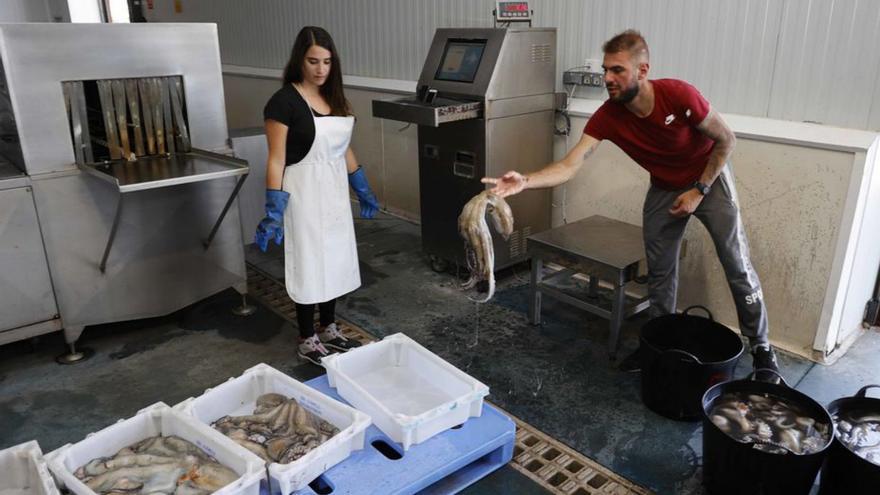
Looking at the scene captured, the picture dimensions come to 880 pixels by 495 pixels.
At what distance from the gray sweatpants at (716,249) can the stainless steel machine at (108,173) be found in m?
1.81

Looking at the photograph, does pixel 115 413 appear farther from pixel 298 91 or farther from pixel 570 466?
pixel 570 466

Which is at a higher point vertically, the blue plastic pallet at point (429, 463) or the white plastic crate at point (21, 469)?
the white plastic crate at point (21, 469)

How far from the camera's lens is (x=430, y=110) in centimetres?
319

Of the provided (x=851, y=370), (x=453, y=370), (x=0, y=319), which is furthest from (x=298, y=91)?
(x=851, y=370)

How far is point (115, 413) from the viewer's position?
8.55ft

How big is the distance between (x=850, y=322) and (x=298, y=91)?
2.72 m

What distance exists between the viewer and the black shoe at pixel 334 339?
3.02 metres

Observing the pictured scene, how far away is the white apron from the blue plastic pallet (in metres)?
0.61

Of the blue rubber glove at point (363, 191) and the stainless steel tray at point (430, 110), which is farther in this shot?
the stainless steel tray at point (430, 110)

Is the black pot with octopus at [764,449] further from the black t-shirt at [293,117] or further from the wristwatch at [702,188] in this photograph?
the black t-shirt at [293,117]

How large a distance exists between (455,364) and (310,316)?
694mm

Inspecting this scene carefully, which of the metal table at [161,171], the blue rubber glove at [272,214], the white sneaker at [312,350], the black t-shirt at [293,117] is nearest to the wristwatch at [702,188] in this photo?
the black t-shirt at [293,117]

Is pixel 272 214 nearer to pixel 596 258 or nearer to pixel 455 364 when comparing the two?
pixel 455 364

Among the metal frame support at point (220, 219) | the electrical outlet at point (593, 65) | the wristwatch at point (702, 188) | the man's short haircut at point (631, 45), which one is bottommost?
the metal frame support at point (220, 219)
